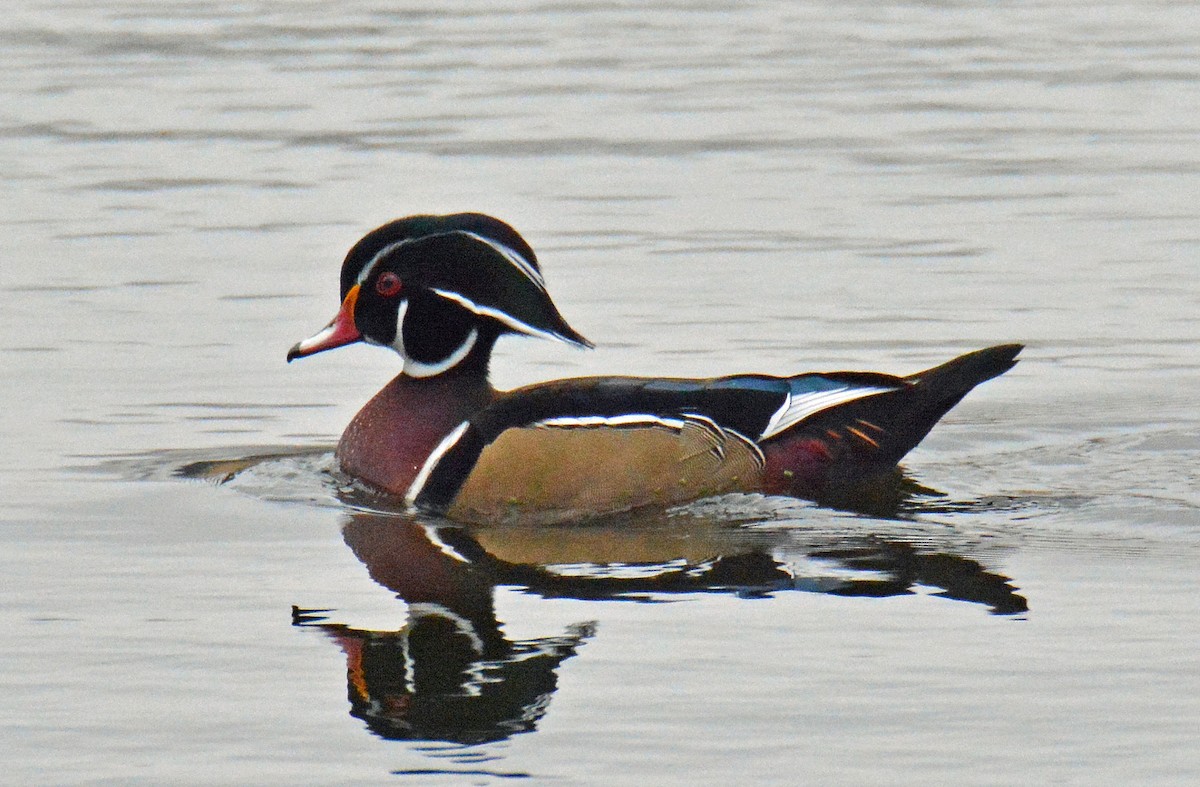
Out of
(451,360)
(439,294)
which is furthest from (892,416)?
(439,294)

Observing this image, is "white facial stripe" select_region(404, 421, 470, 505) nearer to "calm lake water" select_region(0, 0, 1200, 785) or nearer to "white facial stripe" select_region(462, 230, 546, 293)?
"calm lake water" select_region(0, 0, 1200, 785)

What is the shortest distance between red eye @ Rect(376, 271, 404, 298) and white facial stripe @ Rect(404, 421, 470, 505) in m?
0.73

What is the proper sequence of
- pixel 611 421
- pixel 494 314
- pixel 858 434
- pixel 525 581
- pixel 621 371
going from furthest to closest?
1. pixel 621 371
2. pixel 494 314
3. pixel 858 434
4. pixel 611 421
5. pixel 525 581

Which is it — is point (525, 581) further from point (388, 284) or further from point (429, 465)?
point (388, 284)

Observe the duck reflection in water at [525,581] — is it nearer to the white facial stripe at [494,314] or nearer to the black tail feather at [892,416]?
the black tail feather at [892,416]

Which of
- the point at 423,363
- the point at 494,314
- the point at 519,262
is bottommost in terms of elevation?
the point at 423,363

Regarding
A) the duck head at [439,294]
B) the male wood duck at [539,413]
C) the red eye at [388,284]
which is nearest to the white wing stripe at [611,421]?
the male wood duck at [539,413]

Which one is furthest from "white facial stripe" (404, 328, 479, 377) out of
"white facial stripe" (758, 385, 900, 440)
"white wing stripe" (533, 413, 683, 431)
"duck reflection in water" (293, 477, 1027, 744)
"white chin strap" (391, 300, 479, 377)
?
"white facial stripe" (758, 385, 900, 440)

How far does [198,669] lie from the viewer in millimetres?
7273

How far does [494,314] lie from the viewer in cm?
1036

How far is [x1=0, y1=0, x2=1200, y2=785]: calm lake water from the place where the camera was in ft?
22.1

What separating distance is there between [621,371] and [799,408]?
7.23 ft

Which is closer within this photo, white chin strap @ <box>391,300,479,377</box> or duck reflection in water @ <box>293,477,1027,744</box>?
duck reflection in water @ <box>293,477,1027,744</box>

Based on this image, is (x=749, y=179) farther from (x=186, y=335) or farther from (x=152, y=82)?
(x=152, y=82)
